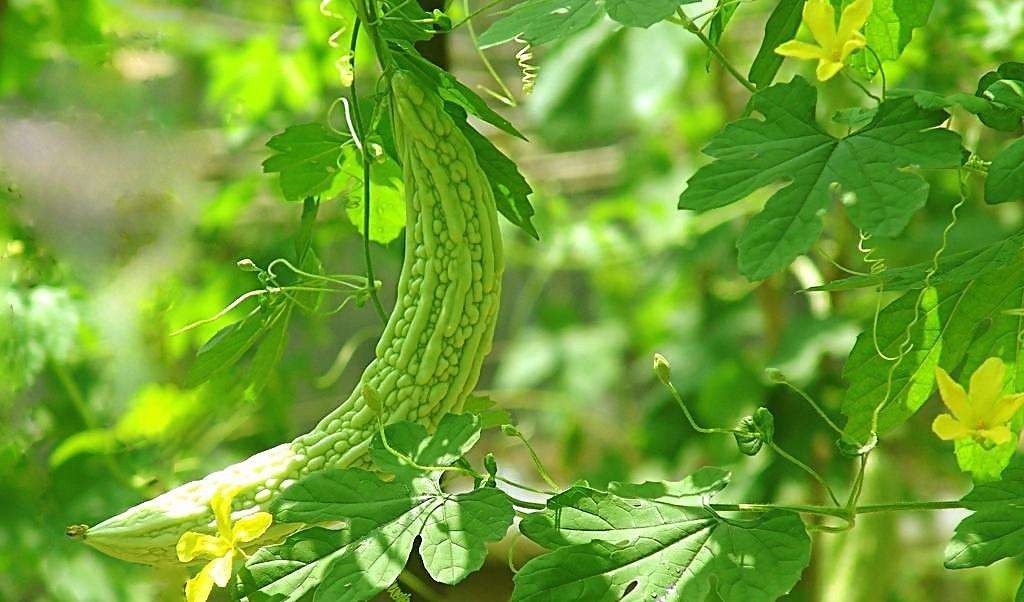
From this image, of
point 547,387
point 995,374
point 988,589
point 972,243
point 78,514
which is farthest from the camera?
point 547,387

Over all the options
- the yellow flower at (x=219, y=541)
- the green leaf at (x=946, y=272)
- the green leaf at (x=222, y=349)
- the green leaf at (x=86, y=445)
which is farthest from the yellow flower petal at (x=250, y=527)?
the green leaf at (x=86, y=445)

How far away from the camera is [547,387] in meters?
1.95

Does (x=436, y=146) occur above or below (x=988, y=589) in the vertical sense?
above

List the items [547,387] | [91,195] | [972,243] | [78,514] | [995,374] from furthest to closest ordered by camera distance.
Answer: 1. [547,387]
2. [91,195]
3. [972,243]
4. [78,514]
5. [995,374]

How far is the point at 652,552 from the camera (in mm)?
461

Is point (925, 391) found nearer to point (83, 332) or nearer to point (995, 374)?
point (995, 374)

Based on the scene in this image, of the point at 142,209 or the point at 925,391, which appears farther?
the point at 142,209

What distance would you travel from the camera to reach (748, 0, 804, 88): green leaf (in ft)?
1.75

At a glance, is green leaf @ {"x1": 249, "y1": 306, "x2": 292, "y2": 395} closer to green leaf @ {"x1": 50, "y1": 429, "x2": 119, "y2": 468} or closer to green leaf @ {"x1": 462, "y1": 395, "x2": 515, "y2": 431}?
green leaf @ {"x1": 462, "y1": 395, "x2": 515, "y2": 431}

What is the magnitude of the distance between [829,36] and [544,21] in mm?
106

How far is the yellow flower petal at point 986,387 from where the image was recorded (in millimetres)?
449

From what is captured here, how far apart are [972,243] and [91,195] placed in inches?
33.5

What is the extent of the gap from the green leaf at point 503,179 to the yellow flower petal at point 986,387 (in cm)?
19

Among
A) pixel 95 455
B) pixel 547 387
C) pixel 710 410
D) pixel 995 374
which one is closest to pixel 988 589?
pixel 710 410
